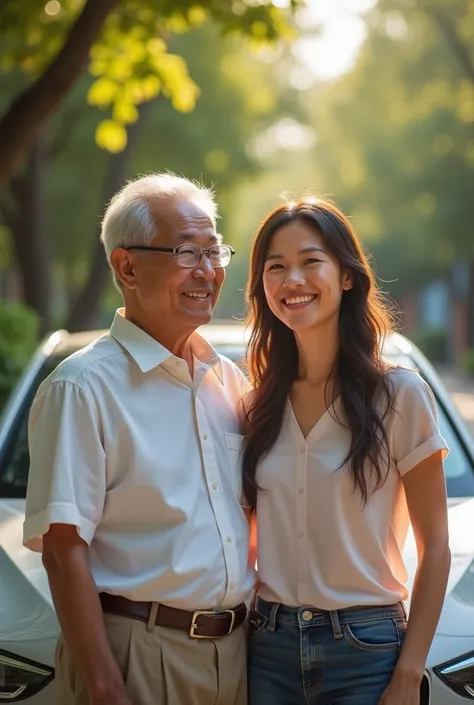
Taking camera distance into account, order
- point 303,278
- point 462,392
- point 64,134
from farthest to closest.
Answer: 1. point 462,392
2. point 64,134
3. point 303,278

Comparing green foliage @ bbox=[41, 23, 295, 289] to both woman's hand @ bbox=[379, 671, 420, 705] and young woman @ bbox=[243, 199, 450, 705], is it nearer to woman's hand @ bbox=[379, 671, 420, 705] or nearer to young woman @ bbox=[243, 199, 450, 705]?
young woman @ bbox=[243, 199, 450, 705]

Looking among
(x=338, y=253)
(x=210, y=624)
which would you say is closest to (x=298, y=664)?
(x=210, y=624)

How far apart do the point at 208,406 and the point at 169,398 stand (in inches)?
5.5

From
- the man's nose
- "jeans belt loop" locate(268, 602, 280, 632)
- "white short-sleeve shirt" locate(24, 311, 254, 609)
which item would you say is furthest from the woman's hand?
the man's nose

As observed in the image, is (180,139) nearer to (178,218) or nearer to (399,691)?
(178,218)

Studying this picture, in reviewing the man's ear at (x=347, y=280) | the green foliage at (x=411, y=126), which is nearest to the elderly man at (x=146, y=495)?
the man's ear at (x=347, y=280)

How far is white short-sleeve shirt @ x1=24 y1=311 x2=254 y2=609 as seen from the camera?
2.47 m

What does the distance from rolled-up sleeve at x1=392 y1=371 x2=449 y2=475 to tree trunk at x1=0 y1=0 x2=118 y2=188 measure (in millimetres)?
4960

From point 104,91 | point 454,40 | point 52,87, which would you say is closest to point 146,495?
point 52,87

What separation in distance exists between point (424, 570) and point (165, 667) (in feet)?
2.13

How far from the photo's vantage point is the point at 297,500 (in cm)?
266

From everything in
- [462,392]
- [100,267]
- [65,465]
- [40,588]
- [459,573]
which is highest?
[65,465]

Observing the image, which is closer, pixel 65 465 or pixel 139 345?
pixel 65 465

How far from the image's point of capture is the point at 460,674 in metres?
2.90
